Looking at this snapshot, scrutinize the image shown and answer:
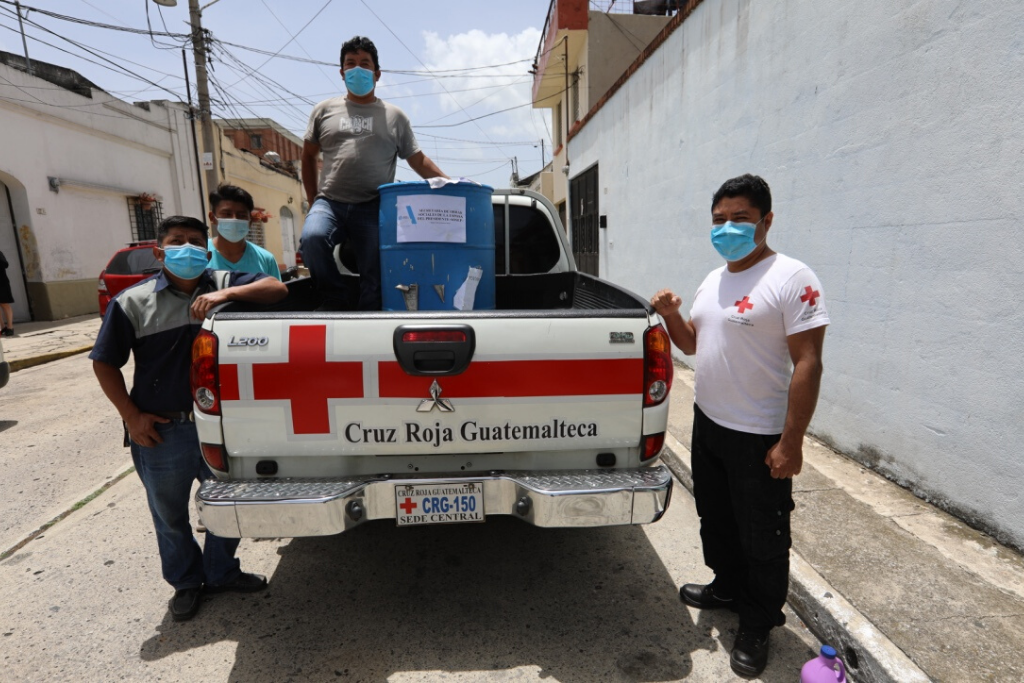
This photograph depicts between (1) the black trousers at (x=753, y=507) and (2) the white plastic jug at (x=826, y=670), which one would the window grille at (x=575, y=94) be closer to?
(1) the black trousers at (x=753, y=507)

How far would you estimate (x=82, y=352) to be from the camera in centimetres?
918

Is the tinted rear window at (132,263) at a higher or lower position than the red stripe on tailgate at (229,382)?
higher

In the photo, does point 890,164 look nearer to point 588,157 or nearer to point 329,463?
point 329,463

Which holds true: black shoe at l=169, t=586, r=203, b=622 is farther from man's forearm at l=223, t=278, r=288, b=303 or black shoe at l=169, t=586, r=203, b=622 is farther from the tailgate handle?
the tailgate handle

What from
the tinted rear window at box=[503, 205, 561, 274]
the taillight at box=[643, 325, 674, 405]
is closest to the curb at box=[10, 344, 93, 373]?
the tinted rear window at box=[503, 205, 561, 274]

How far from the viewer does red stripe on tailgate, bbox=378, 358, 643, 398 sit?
91.0 inches

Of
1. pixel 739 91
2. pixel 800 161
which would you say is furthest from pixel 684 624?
pixel 739 91

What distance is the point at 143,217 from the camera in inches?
615

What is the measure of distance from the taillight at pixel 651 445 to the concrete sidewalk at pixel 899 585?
1.01 m

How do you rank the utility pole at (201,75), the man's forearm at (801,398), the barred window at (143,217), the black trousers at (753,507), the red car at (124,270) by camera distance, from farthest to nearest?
the barred window at (143,217) < the utility pole at (201,75) < the red car at (124,270) < the black trousers at (753,507) < the man's forearm at (801,398)

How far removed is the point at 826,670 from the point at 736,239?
162cm

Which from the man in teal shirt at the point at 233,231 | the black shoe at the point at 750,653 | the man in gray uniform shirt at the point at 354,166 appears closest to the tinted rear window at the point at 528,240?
the man in gray uniform shirt at the point at 354,166

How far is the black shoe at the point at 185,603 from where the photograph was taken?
270cm

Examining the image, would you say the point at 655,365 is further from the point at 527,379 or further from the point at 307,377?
the point at 307,377
